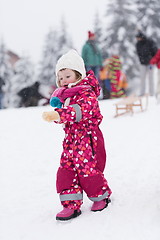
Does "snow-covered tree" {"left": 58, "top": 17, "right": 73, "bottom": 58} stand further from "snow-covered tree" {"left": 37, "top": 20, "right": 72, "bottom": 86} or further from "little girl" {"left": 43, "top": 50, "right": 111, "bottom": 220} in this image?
"little girl" {"left": 43, "top": 50, "right": 111, "bottom": 220}

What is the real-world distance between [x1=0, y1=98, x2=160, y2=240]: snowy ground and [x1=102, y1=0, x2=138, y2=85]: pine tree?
17463mm

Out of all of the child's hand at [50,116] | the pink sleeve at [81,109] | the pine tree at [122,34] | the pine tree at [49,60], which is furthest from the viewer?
the pine tree at [49,60]

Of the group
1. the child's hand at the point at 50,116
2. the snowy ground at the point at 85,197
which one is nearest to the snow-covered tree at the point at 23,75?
the snowy ground at the point at 85,197

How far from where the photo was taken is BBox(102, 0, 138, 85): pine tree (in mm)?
24797

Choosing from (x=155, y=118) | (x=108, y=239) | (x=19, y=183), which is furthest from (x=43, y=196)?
(x=155, y=118)

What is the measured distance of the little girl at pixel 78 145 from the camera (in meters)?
3.11

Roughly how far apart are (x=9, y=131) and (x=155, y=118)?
3.69m

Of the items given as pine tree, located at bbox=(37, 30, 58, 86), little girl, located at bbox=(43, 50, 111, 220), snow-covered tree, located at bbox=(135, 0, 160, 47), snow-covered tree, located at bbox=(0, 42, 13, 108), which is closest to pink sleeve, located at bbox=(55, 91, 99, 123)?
little girl, located at bbox=(43, 50, 111, 220)

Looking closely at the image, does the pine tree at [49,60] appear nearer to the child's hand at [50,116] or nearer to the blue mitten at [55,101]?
the blue mitten at [55,101]

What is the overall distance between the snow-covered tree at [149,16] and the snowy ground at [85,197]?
1731 cm

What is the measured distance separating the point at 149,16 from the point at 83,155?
22601 mm

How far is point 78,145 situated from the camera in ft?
10.2

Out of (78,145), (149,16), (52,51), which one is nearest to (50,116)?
(78,145)

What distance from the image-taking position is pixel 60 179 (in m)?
3.21
